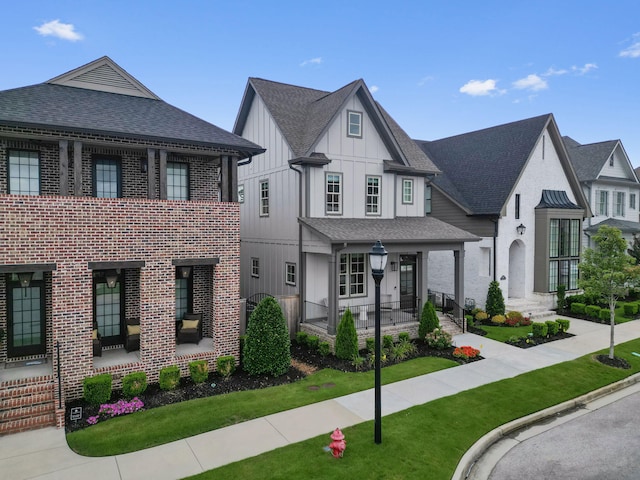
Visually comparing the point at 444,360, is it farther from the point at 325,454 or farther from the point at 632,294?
the point at 632,294

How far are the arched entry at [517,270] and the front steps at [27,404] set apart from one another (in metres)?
22.7

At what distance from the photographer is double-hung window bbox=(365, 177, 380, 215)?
761 inches

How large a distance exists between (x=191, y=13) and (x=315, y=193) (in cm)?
945

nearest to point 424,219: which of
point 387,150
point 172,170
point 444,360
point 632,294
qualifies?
point 387,150

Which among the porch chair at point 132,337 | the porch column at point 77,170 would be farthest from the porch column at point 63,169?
the porch chair at point 132,337

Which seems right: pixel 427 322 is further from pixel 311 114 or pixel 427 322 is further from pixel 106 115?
pixel 106 115

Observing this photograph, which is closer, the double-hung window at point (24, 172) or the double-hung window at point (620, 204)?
the double-hung window at point (24, 172)

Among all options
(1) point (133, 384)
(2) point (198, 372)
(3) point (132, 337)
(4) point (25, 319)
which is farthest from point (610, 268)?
(4) point (25, 319)

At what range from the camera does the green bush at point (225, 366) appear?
12727mm

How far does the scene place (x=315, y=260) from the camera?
59.1ft

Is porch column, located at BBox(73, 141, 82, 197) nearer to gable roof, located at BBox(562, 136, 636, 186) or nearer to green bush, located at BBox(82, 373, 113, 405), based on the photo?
green bush, located at BBox(82, 373, 113, 405)

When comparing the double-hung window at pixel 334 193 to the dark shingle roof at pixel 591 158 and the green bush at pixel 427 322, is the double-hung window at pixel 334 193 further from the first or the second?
the dark shingle roof at pixel 591 158

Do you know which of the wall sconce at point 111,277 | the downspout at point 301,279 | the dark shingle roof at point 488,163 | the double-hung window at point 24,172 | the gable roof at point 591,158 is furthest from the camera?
the gable roof at point 591,158

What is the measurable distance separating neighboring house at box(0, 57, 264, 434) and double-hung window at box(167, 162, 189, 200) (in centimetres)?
3
